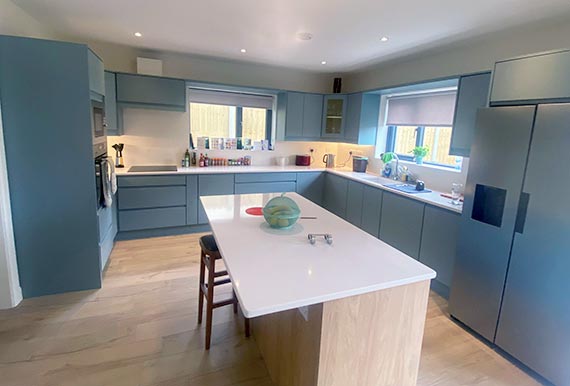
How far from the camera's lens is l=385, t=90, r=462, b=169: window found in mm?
3488

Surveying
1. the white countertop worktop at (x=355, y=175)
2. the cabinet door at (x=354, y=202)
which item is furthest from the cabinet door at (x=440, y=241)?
the cabinet door at (x=354, y=202)

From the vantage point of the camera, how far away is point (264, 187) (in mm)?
4469

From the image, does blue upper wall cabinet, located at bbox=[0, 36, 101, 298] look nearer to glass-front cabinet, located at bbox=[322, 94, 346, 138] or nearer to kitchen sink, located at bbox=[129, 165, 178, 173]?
kitchen sink, located at bbox=[129, 165, 178, 173]

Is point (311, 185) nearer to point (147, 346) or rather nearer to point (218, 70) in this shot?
point (218, 70)

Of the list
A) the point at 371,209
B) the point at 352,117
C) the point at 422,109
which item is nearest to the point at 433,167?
the point at 422,109

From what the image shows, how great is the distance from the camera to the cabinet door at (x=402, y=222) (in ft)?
10.1

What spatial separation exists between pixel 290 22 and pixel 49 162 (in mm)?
2312

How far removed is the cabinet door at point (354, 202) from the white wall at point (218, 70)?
6.34 feet

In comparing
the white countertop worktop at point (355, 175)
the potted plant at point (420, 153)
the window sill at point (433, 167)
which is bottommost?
the white countertop worktop at point (355, 175)

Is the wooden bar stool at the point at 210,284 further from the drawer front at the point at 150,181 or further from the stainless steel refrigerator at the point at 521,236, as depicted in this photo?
the drawer front at the point at 150,181

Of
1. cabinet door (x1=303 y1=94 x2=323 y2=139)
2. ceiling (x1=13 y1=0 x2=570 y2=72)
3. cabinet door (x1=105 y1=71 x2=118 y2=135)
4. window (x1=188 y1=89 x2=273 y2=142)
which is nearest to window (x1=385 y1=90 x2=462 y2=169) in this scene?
ceiling (x1=13 y1=0 x2=570 y2=72)

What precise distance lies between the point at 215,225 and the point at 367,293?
1.03 metres

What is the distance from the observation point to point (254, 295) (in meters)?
1.14

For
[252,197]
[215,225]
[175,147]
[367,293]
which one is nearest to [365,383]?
[367,293]
